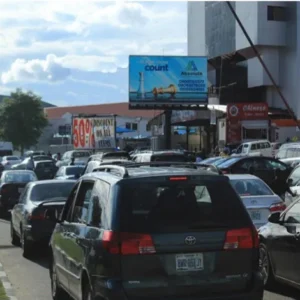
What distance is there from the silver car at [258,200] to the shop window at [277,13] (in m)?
52.0

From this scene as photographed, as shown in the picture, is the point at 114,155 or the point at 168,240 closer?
the point at 168,240

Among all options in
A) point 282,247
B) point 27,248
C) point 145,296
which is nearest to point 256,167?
point 27,248

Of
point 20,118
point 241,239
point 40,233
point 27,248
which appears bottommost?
point 27,248

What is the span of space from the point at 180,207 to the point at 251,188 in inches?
269

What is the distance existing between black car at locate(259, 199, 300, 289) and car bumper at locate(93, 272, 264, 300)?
6.04 feet

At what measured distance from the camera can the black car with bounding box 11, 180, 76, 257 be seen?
12.8m

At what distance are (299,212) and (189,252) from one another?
2.77 m

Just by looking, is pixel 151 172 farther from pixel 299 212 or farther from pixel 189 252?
pixel 299 212

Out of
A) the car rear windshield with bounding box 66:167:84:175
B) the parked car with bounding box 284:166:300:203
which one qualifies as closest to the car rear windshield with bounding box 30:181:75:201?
the parked car with bounding box 284:166:300:203

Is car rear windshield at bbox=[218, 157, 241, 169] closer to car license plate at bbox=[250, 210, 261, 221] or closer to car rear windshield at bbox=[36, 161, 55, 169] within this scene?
car license plate at bbox=[250, 210, 261, 221]

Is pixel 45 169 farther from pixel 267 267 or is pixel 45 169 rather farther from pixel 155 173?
pixel 155 173

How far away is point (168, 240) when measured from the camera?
6.34 meters

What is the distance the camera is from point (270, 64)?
2527 inches

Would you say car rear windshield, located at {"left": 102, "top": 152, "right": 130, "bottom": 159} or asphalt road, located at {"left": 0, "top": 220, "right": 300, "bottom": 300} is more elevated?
car rear windshield, located at {"left": 102, "top": 152, "right": 130, "bottom": 159}
